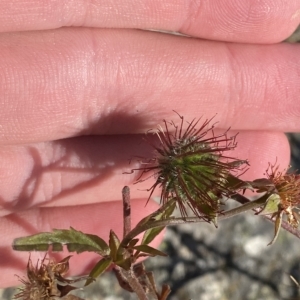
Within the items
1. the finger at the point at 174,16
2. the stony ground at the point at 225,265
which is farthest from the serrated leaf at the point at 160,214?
the stony ground at the point at 225,265

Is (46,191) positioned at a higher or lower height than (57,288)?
higher

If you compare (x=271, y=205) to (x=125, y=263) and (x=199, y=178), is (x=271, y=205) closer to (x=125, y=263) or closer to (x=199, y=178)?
(x=199, y=178)

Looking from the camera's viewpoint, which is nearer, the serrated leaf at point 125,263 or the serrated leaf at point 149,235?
the serrated leaf at point 125,263

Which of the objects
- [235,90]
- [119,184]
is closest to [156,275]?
[119,184]

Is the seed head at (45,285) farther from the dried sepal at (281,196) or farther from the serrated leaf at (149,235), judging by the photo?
the dried sepal at (281,196)

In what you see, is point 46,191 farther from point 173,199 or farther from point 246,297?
point 246,297
